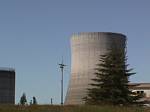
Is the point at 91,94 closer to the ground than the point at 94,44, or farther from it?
closer to the ground

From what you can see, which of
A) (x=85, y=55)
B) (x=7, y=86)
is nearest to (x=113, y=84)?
(x=85, y=55)

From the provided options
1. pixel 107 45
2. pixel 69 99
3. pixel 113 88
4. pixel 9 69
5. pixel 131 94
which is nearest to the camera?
pixel 113 88

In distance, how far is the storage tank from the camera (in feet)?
273

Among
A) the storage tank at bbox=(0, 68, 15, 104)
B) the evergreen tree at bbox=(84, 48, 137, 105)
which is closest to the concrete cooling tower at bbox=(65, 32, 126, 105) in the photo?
the evergreen tree at bbox=(84, 48, 137, 105)

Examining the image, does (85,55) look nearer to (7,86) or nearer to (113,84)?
(113,84)

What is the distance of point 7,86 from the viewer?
8394 cm

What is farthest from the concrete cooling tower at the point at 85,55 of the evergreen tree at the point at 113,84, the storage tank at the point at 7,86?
the storage tank at the point at 7,86

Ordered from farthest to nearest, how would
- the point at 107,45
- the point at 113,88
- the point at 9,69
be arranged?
1. the point at 9,69
2. the point at 107,45
3. the point at 113,88

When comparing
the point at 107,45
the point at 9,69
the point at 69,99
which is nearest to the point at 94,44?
the point at 107,45

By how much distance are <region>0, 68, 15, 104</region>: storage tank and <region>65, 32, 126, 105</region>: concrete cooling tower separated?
76.7ft

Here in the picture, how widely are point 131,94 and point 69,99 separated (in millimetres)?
15535

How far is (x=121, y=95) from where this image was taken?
156 feet

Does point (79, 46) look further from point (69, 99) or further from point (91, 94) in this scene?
point (91, 94)

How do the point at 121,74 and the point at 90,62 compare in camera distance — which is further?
the point at 90,62
